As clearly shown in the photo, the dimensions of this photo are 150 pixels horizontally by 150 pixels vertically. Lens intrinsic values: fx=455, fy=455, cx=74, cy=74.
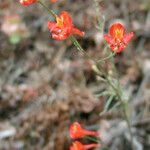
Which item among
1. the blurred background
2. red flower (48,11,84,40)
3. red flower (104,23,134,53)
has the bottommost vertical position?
red flower (104,23,134,53)

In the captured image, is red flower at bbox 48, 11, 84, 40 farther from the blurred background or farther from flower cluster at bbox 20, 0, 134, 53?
the blurred background

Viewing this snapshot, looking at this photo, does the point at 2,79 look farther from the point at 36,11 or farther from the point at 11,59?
the point at 36,11

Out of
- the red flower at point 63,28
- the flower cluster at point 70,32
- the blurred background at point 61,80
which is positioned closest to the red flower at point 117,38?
the flower cluster at point 70,32

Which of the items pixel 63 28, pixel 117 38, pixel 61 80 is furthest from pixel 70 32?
pixel 61 80

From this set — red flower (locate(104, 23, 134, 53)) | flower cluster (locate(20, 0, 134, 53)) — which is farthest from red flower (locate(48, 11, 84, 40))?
red flower (locate(104, 23, 134, 53))

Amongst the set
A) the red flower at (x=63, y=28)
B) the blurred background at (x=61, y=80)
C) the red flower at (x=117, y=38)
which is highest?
the blurred background at (x=61, y=80)

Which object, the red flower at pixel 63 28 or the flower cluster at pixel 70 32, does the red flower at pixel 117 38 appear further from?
the red flower at pixel 63 28
